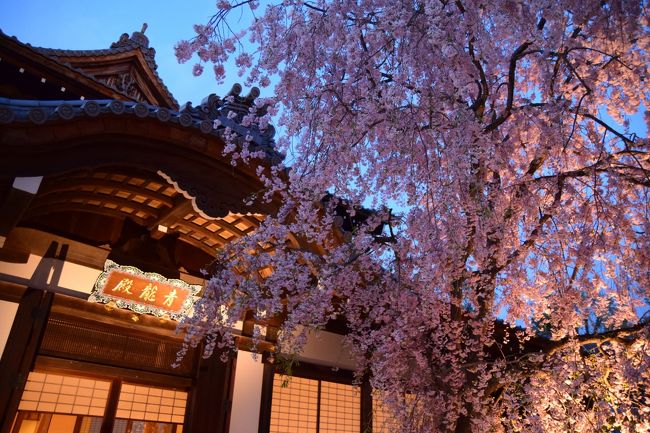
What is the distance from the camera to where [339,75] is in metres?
5.65

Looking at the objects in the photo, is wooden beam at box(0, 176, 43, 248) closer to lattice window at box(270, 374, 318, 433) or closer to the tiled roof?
the tiled roof

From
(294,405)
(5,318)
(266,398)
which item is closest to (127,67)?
(5,318)

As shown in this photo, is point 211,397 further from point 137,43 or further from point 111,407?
point 137,43

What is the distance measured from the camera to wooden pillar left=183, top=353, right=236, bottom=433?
8.09 m

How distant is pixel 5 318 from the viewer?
677 cm

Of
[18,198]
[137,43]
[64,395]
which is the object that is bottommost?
[64,395]

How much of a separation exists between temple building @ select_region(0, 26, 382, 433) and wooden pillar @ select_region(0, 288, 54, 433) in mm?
16

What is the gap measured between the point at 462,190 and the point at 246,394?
5.50 metres

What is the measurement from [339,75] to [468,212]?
2.28m

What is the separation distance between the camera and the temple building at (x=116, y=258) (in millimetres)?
6109

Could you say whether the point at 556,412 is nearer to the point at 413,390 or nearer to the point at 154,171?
the point at 413,390

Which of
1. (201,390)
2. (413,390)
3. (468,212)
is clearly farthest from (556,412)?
(201,390)

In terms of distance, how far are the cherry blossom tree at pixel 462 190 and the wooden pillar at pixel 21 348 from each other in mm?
2218

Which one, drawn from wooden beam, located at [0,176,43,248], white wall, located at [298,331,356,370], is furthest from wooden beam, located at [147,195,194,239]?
white wall, located at [298,331,356,370]
